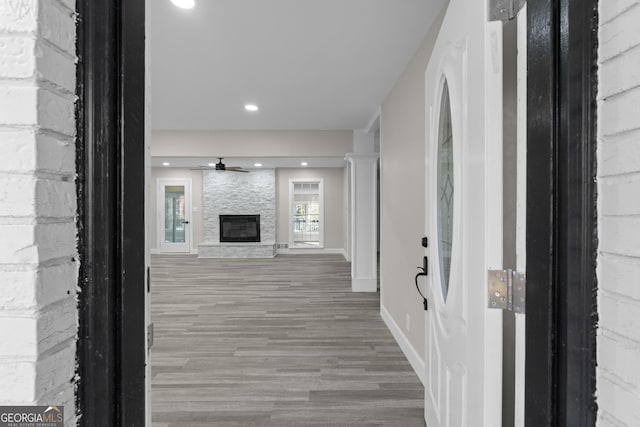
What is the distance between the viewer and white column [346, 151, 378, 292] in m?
5.58

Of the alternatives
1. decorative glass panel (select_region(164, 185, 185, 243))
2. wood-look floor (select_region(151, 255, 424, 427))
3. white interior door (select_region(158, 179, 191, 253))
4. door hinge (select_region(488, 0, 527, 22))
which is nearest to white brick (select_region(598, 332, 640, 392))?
door hinge (select_region(488, 0, 527, 22))

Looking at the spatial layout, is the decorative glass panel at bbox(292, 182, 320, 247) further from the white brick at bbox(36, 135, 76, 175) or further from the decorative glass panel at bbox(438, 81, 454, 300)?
the white brick at bbox(36, 135, 76, 175)

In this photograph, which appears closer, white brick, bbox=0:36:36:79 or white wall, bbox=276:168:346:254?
white brick, bbox=0:36:36:79

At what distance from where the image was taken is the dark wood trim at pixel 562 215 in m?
0.75

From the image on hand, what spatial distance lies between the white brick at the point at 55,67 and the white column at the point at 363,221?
16.2 feet

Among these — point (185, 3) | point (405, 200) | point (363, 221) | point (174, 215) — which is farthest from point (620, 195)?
point (174, 215)

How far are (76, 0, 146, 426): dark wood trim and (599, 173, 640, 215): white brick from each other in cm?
98

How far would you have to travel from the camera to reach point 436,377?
1.66 metres

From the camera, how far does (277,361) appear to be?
3.07m

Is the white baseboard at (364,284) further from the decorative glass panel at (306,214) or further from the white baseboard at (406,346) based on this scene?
the decorative glass panel at (306,214)

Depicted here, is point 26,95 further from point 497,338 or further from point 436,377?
point 436,377

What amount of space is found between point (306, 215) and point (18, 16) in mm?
10124

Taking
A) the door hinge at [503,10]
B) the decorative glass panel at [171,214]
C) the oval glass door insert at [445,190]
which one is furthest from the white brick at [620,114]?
the decorative glass panel at [171,214]

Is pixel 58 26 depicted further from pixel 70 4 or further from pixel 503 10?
pixel 503 10
